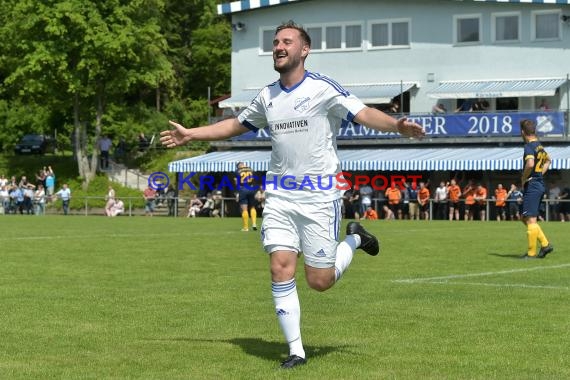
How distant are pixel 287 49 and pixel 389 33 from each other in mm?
44858

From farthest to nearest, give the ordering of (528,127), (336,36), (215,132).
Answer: (336,36)
(528,127)
(215,132)

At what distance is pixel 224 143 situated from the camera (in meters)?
54.2

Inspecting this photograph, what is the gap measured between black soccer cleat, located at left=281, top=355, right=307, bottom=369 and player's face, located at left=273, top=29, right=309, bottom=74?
194 cm

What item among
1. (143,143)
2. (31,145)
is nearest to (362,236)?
(143,143)

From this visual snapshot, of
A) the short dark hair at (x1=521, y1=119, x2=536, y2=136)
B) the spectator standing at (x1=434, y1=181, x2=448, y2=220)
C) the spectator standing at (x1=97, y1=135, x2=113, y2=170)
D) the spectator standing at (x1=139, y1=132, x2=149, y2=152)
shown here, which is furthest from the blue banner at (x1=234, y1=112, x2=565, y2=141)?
the short dark hair at (x1=521, y1=119, x2=536, y2=136)

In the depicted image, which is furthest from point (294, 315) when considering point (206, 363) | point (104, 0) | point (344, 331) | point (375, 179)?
point (104, 0)

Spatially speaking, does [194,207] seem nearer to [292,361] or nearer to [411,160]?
[411,160]

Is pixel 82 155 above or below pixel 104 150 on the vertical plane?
below

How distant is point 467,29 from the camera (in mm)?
50469

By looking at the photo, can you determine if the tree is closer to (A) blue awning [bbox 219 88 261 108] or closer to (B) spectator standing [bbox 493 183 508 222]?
(A) blue awning [bbox 219 88 261 108]

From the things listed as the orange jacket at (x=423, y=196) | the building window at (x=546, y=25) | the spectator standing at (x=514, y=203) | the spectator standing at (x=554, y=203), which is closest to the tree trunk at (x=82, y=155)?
the orange jacket at (x=423, y=196)

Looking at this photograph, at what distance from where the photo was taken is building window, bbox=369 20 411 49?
5200 centimetres

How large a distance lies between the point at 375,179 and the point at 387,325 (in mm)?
37850

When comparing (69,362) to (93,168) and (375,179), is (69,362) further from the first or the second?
(93,168)
